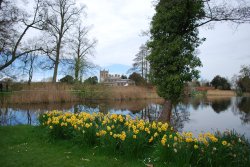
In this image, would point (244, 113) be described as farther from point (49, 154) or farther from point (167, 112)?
point (49, 154)

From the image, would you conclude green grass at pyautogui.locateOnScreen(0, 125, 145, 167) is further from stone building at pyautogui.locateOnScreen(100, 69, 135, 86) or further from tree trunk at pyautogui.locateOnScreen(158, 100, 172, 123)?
stone building at pyautogui.locateOnScreen(100, 69, 135, 86)

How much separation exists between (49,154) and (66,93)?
772 inches

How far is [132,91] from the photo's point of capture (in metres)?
30.0

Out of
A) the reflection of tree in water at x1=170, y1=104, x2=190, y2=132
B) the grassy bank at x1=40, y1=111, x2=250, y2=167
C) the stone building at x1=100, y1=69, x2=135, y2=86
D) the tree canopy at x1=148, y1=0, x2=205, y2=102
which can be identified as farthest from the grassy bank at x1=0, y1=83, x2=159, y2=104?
the grassy bank at x1=40, y1=111, x2=250, y2=167

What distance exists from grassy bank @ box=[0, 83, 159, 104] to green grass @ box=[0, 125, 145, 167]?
1564 cm

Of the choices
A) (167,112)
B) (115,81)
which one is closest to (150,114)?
(167,112)

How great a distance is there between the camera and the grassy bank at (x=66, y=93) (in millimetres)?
22250

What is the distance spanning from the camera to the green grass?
16.4 feet

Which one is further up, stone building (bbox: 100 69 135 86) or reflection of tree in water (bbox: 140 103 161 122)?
stone building (bbox: 100 69 135 86)

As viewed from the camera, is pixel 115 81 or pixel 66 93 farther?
pixel 115 81

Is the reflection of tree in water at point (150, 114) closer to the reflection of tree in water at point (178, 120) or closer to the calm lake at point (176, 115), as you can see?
the calm lake at point (176, 115)

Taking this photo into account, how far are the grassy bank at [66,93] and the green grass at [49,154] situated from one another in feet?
51.3

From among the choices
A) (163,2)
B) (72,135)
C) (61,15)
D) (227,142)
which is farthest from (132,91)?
(227,142)

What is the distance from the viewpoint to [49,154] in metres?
5.65
